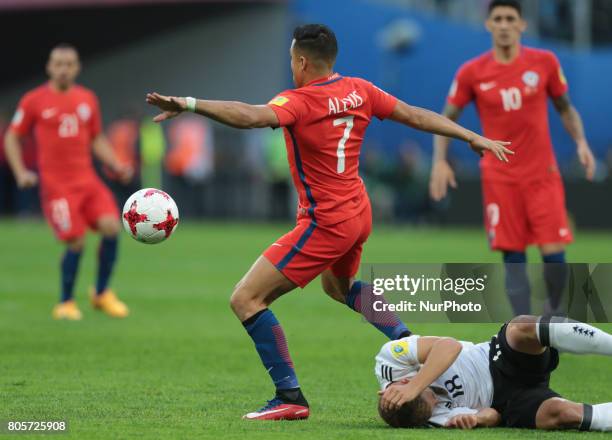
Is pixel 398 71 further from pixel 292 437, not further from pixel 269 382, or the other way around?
pixel 292 437

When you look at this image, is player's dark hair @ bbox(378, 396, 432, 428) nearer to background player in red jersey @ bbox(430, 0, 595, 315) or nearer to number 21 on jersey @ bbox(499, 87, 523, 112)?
background player in red jersey @ bbox(430, 0, 595, 315)

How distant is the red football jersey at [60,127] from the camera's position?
41.0ft

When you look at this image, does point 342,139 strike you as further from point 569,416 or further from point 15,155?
point 15,155

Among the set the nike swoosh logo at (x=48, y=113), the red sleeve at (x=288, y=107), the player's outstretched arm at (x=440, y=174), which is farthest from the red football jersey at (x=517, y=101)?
the nike swoosh logo at (x=48, y=113)

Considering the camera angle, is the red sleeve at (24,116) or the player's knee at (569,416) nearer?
the player's knee at (569,416)

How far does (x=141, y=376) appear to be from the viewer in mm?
8727

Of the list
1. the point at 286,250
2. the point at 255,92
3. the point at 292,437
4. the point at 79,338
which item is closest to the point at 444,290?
the point at 286,250

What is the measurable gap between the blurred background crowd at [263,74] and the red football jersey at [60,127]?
16828 mm

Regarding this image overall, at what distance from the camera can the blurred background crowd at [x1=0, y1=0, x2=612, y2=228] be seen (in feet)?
100

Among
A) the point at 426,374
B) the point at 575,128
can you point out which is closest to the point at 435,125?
the point at 426,374

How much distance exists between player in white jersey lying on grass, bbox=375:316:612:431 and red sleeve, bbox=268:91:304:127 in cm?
140

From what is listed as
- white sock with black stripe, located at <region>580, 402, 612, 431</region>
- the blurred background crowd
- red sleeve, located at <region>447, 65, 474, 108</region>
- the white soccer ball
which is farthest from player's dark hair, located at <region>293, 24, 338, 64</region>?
the blurred background crowd

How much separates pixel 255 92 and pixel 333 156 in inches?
1107

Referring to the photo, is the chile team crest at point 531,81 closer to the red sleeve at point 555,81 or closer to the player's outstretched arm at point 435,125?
the red sleeve at point 555,81
